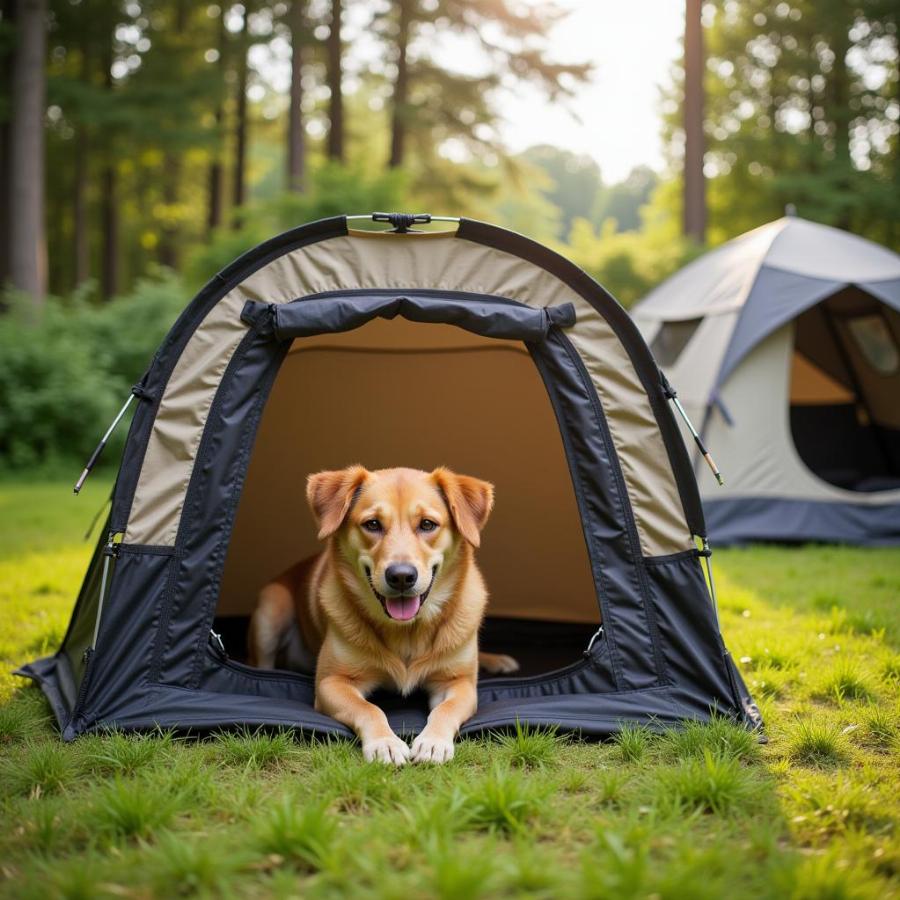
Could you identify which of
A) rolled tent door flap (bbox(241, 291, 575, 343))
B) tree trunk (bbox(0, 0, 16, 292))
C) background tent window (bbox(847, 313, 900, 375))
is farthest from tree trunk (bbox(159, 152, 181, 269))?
rolled tent door flap (bbox(241, 291, 575, 343))

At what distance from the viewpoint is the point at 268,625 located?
4207mm

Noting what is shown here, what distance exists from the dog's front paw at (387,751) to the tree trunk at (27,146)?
11.7 meters

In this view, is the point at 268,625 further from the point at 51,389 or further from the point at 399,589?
the point at 51,389

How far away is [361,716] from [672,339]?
616cm

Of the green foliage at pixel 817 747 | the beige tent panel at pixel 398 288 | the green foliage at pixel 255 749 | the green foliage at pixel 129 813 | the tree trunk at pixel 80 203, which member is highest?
the tree trunk at pixel 80 203

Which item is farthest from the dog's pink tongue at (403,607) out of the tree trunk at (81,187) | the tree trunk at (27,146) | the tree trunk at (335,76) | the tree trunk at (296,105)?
the tree trunk at (81,187)

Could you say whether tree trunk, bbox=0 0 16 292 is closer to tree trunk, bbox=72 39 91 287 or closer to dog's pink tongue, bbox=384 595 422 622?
tree trunk, bbox=72 39 91 287

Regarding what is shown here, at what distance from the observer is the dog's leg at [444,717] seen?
2.96m

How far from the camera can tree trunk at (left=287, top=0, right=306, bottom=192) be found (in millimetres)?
15273

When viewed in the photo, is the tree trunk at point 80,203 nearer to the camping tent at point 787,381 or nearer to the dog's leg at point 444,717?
the camping tent at point 787,381

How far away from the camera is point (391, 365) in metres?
5.56

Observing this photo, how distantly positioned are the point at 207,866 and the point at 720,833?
1426mm

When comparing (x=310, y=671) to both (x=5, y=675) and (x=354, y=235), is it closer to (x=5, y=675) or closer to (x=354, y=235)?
(x=5, y=675)

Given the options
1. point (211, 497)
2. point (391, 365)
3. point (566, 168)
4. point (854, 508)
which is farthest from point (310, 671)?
point (566, 168)
